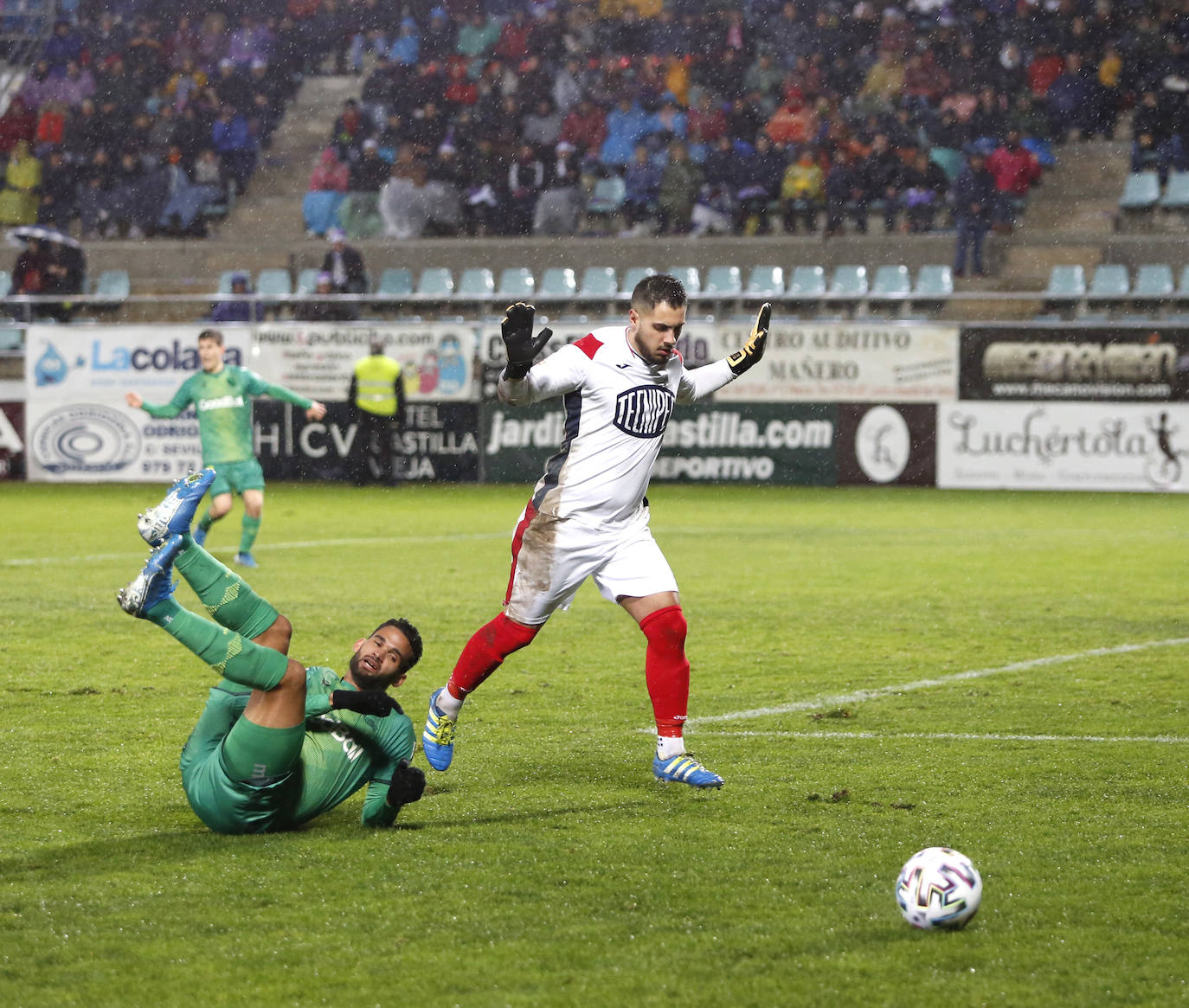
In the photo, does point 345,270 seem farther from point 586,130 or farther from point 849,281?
point 849,281

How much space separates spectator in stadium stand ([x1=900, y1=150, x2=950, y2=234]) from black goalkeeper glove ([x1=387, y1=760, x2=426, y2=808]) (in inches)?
770

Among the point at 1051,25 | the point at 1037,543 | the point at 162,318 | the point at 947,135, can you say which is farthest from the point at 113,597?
the point at 1051,25

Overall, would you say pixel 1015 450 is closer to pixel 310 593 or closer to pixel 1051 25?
pixel 1051 25

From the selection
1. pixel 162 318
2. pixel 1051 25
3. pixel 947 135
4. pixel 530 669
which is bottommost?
pixel 530 669

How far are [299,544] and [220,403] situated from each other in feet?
5.92

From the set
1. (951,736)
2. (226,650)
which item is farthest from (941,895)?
(951,736)

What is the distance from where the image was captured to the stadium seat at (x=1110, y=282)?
2126 cm

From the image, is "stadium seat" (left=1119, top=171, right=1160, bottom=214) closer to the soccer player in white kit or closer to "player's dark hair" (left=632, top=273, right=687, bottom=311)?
the soccer player in white kit

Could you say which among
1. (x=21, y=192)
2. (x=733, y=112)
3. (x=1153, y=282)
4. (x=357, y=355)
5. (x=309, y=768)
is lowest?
(x=309, y=768)

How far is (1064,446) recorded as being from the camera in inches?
786

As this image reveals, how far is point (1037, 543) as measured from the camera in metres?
Result: 14.8

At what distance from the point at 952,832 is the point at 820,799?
582mm

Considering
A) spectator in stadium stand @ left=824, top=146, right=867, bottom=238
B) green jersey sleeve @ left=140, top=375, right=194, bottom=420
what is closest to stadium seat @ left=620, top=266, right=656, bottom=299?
spectator in stadium stand @ left=824, top=146, right=867, bottom=238

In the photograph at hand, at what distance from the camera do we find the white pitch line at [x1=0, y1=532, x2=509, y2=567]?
13.2 m
